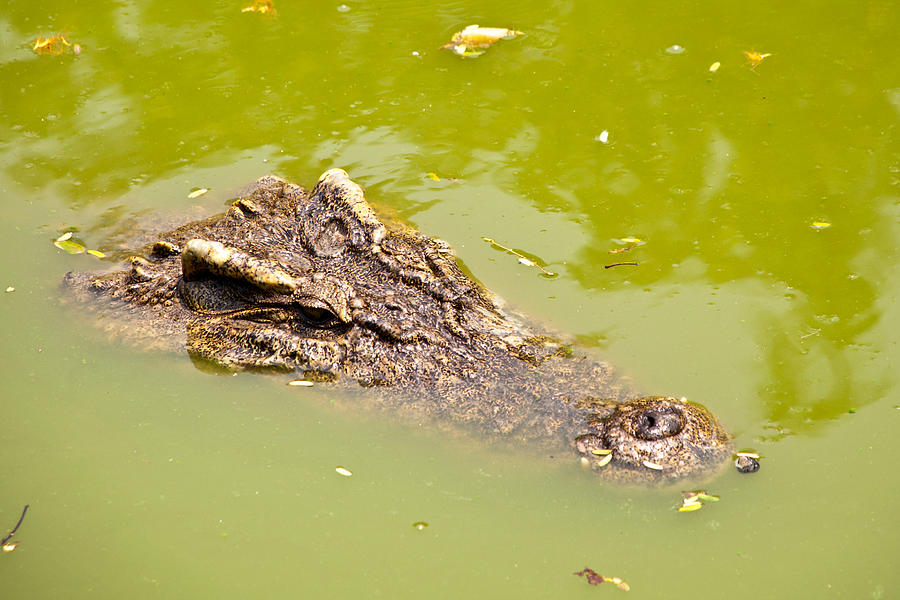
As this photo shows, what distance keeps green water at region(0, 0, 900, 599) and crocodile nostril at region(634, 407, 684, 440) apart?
0.33 m

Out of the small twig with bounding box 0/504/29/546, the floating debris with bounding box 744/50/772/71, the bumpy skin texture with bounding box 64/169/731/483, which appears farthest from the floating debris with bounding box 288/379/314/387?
the floating debris with bounding box 744/50/772/71

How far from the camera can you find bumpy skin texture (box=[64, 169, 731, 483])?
3994mm

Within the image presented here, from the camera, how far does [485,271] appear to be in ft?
18.3

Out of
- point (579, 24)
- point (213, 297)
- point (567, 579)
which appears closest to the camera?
point (567, 579)

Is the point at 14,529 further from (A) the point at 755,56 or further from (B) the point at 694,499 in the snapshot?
(A) the point at 755,56

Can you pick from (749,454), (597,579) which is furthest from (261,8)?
(597,579)

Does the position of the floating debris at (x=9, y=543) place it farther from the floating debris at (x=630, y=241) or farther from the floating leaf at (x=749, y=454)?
the floating debris at (x=630, y=241)

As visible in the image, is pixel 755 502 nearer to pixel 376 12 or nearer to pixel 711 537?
pixel 711 537

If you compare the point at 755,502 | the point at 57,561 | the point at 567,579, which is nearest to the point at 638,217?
the point at 755,502

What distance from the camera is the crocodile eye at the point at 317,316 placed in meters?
4.42

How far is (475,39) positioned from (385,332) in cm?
475

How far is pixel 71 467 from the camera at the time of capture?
14.3 ft

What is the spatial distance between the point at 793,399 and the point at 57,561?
4341mm

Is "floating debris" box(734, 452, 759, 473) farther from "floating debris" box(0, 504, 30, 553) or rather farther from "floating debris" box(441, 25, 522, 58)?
"floating debris" box(441, 25, 522, 58)
